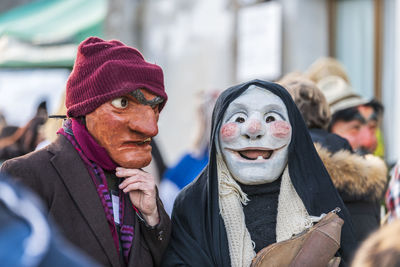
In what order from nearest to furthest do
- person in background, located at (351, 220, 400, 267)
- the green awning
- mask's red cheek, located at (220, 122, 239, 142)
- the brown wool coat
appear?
1. person in background, located at (351, 220, 400, 267)
2. the brown wool coat
3. mask's red cheek, located at (220, 122, 239, 142)
4. the green awning

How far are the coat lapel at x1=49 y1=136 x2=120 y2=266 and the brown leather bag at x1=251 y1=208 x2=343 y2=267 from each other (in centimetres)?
62

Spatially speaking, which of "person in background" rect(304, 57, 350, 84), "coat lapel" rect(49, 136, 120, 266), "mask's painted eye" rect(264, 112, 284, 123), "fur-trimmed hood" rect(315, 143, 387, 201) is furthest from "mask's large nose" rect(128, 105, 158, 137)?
"person in background" rect(304, 57, 350, 84)

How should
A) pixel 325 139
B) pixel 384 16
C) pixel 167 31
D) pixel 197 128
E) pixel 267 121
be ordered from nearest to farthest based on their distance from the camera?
pixel 267 121 < pixel 325 139 < pixel 197 128 < pixel 384 16 < pixel 167 31

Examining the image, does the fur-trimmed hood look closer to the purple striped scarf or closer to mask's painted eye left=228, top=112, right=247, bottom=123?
mask's painted eye left=228, top=112, right=247, bottom=123

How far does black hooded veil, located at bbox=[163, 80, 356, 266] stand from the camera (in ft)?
9.32

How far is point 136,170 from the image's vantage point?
276cm

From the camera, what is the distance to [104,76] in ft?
8.80

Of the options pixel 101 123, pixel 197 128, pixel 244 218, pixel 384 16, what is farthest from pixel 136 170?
pixel 384 16

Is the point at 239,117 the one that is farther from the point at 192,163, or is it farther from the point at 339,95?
the point at 192,163

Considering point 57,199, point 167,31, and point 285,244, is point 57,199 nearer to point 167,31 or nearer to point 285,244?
point 285,244

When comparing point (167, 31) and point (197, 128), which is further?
point (167, 31)

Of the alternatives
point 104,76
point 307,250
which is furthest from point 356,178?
point 104,76

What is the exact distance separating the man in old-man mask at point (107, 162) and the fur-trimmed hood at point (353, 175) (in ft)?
3.08

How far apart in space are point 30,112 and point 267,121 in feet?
17.9
